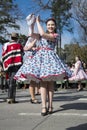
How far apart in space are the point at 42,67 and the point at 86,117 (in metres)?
1.18

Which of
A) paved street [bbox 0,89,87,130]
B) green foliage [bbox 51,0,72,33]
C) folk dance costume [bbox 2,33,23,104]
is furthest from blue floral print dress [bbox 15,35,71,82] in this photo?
green foliage [bbox 51,0,72,33]

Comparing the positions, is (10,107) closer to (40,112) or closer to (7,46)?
(40,112)

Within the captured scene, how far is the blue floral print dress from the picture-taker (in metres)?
7.61

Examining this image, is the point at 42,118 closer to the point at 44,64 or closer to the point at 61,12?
the point at 44,64

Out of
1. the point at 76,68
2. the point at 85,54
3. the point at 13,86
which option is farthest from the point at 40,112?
the point at 85,54

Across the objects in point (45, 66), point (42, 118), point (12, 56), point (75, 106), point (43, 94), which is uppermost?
point (12, 56)

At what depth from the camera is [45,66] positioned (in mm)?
7641

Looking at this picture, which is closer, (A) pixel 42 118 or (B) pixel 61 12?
(A) pixel 42 118

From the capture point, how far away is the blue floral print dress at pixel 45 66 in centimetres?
761

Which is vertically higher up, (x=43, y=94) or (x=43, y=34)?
(x=43, y=34)

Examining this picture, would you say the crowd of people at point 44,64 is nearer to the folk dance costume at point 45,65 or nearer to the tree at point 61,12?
the folk dance costume at point 45,65

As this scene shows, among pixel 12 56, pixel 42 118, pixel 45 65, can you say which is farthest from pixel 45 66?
pixel 12 56

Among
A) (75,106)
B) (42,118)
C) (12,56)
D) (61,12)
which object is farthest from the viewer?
(61,12)

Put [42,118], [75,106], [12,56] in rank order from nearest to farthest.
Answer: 1. [42,118]
2. [75,106]
3. [12,56]
